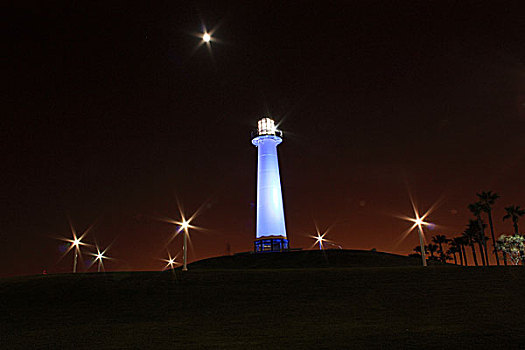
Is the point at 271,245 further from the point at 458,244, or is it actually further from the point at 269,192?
the point at 458,244

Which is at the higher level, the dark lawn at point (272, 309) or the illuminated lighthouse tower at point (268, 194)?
the illuminated lighthouse tower at point (268, 194)

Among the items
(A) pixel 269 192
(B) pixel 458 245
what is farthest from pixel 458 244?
(A) pixel 269 192

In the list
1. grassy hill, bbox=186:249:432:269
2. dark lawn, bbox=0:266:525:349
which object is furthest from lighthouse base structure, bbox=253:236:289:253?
dark lawn, bbox=0:266:525:349

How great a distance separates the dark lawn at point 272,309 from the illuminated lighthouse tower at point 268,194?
1081 inches

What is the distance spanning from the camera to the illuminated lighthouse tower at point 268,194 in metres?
53.1

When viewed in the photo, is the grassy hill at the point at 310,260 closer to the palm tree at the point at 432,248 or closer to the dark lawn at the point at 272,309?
the dark lawn at the point at 272,309

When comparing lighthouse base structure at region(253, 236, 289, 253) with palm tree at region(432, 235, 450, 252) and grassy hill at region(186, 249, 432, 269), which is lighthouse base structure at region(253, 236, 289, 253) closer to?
grassy hill at region(186, 249, 432, 269)

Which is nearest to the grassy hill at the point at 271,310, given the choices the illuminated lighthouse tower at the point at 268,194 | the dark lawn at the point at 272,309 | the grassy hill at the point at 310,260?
the dark lawn at the point at 272,309

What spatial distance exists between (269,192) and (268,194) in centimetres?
32

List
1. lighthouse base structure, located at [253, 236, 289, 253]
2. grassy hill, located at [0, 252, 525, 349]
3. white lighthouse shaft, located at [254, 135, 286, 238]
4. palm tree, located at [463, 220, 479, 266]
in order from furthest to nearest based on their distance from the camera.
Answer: palm tree, located at [463, 220, 479, 266]
white lighthouse shaft, located at [254, 135, 286, 238]
lighthouse base structure, located at [253, 236, 289, 253]
grassy hill, located at [0, 252, 525, 349]

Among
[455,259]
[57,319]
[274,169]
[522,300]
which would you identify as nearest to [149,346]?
[57,319]

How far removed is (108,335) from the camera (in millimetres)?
14633

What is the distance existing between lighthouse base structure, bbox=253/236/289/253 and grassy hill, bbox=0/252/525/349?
87.3ft

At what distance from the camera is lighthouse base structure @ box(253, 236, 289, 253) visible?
5250 cm
